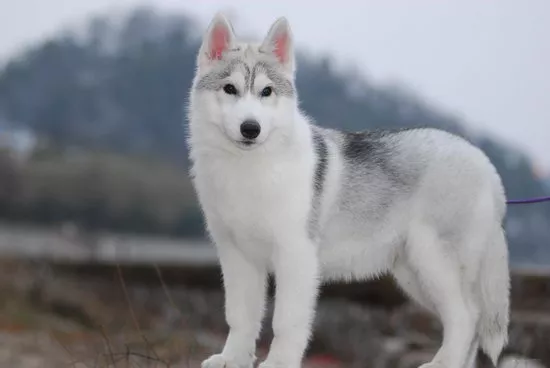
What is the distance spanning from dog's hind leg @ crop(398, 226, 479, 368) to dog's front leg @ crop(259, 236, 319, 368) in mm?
A: 491

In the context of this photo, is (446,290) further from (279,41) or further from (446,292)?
(279,41)

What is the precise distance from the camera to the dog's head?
9.54 feet

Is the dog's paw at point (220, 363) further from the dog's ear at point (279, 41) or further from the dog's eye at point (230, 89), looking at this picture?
the dog's ear at point (279, 41)

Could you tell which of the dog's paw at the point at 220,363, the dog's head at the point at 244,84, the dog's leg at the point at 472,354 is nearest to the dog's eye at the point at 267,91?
the dog's head at the point at 244,84

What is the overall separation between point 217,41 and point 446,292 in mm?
1310

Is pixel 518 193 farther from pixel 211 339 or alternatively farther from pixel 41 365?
pixel 41 365

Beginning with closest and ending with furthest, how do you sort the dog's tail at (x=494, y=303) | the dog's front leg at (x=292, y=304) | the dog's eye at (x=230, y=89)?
the dog's eye at (x=230, y=89) → the dog's front leg at (x=292, y=304) → the dog's tail at (x=494, y=303)

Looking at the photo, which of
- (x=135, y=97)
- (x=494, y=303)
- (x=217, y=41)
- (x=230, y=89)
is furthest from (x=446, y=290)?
(x=135, y=97)

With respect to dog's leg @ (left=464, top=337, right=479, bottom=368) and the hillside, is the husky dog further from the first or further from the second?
the hillside

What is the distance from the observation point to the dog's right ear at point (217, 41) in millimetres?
3090

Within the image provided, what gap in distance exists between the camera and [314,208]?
3.20 meters

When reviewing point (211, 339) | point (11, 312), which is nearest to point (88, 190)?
point (11, 312)

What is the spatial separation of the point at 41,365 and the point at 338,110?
366cm

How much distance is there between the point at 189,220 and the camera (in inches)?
378
